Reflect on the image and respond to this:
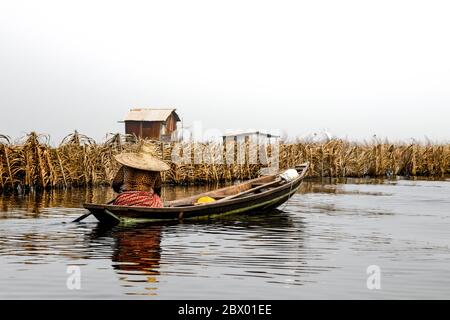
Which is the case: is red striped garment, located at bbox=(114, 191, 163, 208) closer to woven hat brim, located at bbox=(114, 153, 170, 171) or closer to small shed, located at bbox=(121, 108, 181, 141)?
woven hat brim, located at bbox=(114, 153, 170, 171)

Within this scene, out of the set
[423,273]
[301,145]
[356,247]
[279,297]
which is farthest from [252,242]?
[301,145]

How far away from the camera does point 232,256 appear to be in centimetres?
1019

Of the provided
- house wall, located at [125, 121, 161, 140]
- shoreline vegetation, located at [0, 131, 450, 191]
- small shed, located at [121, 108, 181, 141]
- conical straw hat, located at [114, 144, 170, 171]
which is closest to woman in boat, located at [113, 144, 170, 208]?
conical straw hat, located at [114, 144, 170, 171]

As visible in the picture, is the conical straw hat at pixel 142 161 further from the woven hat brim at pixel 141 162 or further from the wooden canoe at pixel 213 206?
the wooden canoe at pixel 213 206

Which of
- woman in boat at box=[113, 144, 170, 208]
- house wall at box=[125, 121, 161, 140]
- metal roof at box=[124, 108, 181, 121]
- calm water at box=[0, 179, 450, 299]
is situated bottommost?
calm water at box=[0, 179, 450, 299]

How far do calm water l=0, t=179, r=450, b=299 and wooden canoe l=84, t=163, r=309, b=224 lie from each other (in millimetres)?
251

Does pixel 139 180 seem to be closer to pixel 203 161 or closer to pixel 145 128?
pixel 203 161

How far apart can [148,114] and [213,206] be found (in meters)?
39.5

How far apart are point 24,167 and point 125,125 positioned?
1151 inches

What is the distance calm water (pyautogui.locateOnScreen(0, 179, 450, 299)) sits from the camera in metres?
7.92

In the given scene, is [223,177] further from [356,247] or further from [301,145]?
[356,247]

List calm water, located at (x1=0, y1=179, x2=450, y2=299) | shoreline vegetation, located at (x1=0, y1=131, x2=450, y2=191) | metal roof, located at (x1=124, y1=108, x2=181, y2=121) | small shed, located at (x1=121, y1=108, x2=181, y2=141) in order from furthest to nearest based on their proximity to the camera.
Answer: metal roof, located at (x1=124, y1=108, x2=181, y2=121)
small shed, located at (x1=121, y1=108, x2=181, y2=141)
shoreline vegetation, located at (x1=0, y1=131, x2=450, y2=191)
calm water, located at (x1=0, y1=179, x2=450, y2=299)

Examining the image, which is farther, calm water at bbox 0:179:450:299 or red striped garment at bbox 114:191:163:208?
red striped garment at bbox 114:191:163:208

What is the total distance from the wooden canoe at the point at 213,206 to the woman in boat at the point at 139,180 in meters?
0.32
